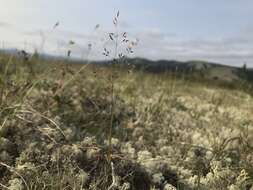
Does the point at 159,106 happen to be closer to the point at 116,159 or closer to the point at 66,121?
the point at 66,121

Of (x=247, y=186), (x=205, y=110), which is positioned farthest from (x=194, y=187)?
(x=205, y=110)

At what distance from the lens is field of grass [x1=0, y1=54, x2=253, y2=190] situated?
485cm

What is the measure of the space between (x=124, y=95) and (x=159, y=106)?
37.8 inches

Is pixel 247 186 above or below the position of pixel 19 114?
below

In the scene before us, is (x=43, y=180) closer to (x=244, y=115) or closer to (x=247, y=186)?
(x=247, y=186)

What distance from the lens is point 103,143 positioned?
592cm

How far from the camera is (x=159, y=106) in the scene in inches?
328

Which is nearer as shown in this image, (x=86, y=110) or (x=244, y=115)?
(x=86, y=110)

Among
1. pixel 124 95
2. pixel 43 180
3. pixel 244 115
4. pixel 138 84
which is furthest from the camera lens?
pixel 138 84

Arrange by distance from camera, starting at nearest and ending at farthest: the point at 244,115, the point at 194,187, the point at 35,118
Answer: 1. the point at 194,187
2. the point at 35,118
3. the point at 244,115

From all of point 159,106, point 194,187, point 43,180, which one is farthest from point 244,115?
point 43,180

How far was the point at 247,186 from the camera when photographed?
5.59m

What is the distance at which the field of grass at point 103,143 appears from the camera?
485cm

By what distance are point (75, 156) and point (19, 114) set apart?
3.39ft
